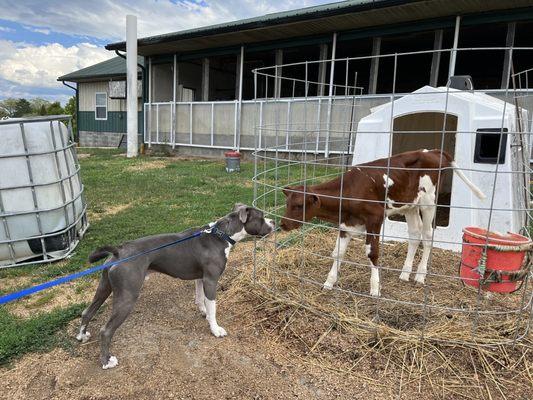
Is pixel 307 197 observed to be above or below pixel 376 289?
above

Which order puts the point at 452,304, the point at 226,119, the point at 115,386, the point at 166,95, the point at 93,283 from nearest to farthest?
the point at 115,386, the point at 452,304, the point at 93,283, the point at 226,119, the point at 166,95

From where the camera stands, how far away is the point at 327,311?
4.04m

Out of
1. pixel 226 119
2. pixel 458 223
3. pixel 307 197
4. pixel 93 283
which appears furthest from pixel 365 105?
pixel 93 283

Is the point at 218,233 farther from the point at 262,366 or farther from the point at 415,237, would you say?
the point at 415,237

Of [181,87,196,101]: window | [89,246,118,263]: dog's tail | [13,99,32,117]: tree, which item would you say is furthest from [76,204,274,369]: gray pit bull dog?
[13,99,32,117]: tree

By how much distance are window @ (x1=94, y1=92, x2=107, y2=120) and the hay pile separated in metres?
22.9

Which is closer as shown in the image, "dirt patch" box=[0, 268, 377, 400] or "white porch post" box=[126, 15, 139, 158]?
"dirt patch" box=[0, 268, 377, 400]

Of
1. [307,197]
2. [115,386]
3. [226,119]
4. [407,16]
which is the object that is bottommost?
[115,386]

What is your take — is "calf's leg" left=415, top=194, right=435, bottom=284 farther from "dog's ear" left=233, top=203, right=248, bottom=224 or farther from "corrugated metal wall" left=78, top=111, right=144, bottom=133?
"corrugated metal wall" left=78, top=111, right=144, bottom=133

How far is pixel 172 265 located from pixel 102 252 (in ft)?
2.09

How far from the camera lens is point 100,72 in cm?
2512

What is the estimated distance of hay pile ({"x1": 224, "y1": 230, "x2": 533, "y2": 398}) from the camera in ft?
10.7

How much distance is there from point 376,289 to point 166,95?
18.4 meters

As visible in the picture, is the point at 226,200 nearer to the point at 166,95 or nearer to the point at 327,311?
the point at 327,311
